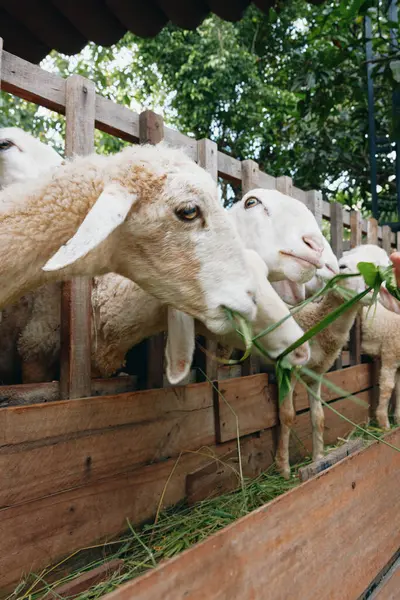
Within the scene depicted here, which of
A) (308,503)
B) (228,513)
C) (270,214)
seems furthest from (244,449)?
(308,503)

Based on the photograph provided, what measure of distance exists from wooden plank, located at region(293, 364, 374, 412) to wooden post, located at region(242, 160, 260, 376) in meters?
0.37

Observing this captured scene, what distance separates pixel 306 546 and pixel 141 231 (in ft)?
3.34

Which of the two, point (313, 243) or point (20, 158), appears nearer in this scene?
point (20, 158)

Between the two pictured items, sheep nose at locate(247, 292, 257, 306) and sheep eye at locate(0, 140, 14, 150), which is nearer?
sheep nose at locate(247, 292, 257, 306)

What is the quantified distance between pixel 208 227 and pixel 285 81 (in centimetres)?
1173

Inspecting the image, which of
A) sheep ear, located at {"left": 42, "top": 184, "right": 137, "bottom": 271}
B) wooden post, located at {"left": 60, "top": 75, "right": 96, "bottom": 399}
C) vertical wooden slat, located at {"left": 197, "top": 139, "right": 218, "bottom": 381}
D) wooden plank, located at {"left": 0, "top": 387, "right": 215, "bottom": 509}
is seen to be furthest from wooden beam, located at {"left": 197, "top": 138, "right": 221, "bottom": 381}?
sheep ear, located at {"left": 42, "top": 184, "right": 137, "bottom": 271}

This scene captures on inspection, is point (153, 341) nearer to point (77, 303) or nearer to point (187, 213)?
point (77, 303)

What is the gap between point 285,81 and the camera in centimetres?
1222

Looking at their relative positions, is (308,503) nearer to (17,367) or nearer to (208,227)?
(208,227)

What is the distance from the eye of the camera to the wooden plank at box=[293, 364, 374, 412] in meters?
3.30

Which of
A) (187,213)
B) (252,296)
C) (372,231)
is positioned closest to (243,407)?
(252,296)

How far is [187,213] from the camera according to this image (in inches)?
66.2

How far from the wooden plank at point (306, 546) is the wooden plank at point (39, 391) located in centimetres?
106

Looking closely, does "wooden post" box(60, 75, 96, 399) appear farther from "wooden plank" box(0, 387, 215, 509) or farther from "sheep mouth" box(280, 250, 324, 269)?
"sheep mouth" box(280, 250, 324, 269)
